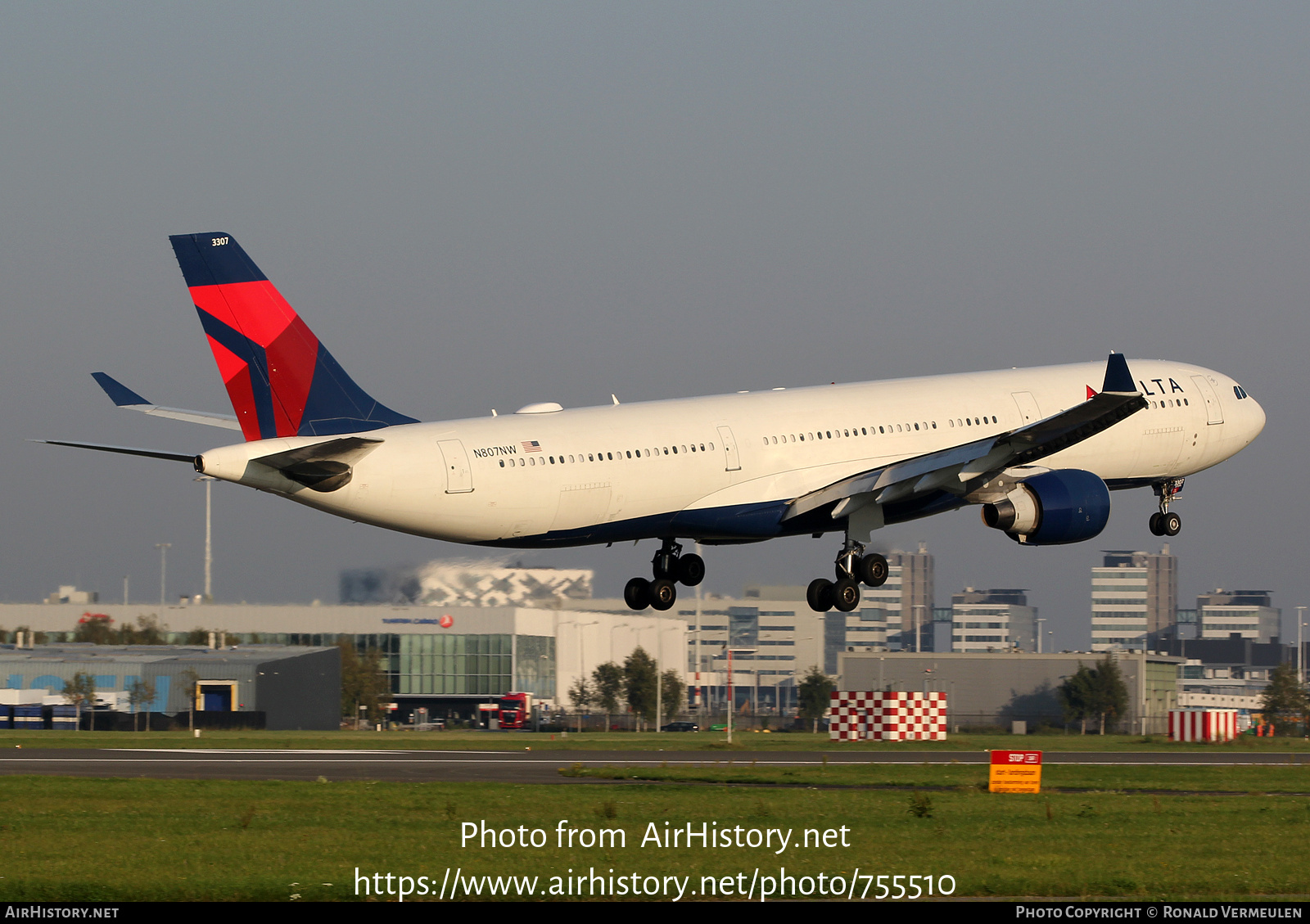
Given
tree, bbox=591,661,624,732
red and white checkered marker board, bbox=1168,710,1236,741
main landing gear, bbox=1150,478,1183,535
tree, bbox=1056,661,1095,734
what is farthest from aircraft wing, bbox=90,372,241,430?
tree, bbox=591,661,624,732

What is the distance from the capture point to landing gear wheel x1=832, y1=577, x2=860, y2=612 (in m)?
43.6

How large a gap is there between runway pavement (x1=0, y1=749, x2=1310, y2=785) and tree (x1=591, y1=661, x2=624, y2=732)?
211ft

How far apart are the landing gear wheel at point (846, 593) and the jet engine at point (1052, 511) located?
12.8 ft

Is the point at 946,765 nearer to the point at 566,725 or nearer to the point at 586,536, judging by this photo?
the point at 586,536

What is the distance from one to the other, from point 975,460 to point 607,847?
63.2 ft

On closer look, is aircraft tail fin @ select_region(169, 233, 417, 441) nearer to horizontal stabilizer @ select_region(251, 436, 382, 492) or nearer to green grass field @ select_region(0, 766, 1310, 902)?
horizontal stabilizer @ select_region(251, 436, 382, 492)

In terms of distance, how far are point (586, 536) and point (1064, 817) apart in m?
14.5

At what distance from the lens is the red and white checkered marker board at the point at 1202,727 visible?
66.6 metres

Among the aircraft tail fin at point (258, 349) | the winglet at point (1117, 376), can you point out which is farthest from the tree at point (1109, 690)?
the aircraft tail fin at point (258, 349)

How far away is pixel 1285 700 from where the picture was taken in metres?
99.4

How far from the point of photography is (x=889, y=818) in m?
29.1

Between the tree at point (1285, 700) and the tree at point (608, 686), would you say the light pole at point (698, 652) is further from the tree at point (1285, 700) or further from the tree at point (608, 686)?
the tree at point (1285, 700)
